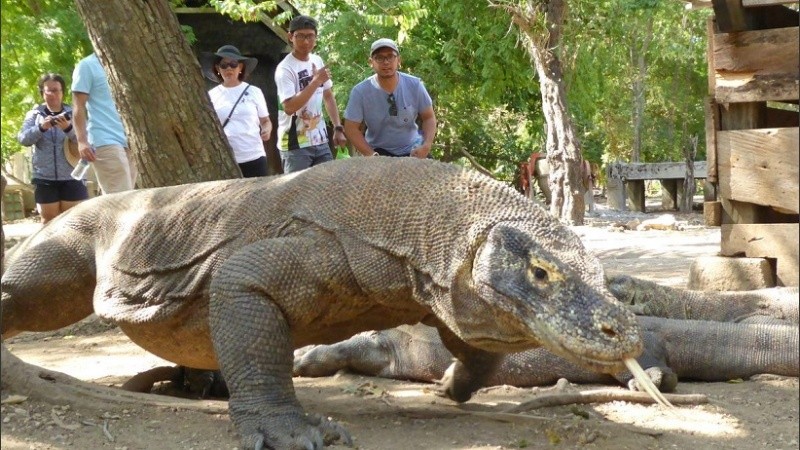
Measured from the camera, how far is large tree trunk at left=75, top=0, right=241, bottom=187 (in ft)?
16.3

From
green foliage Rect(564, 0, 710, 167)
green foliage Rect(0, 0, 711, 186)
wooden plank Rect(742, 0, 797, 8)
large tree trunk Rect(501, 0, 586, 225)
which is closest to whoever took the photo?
wooden plank Rect(742, 0, 797, 8)

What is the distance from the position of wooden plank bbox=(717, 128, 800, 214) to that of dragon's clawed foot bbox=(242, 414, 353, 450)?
9.18ft

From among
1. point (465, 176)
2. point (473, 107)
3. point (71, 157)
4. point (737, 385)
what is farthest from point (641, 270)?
point (473, 107)

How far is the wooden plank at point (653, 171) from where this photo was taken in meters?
18.7

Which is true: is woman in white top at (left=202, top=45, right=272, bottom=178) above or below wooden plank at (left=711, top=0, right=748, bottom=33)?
below

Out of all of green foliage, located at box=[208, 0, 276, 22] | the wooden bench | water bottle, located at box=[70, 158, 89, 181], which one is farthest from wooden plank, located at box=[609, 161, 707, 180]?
water bottle, located at box=[70, 158, 89, 181]

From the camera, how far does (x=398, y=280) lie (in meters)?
3.16

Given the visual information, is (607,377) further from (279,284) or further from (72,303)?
(72,303)

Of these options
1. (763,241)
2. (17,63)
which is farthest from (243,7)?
(17,63)

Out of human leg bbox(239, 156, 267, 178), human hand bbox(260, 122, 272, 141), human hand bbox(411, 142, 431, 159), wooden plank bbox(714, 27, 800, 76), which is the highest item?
wooden plank bbox(714, 27, 800, 76)

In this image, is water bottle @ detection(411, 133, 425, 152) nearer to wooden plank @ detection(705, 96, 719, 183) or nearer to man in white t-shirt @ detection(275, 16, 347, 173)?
man in white t-shirt @ detection(275, 16, 347, 173)

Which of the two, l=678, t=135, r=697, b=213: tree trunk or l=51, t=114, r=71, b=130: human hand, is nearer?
l=51, t=114, r=71, b=130: human hand

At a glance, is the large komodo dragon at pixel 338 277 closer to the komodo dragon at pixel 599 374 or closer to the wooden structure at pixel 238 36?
the komodo dragon at pixel 599 374

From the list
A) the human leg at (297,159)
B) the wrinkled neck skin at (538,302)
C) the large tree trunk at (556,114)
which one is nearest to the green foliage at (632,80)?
the large tree trunk at (556,114)
